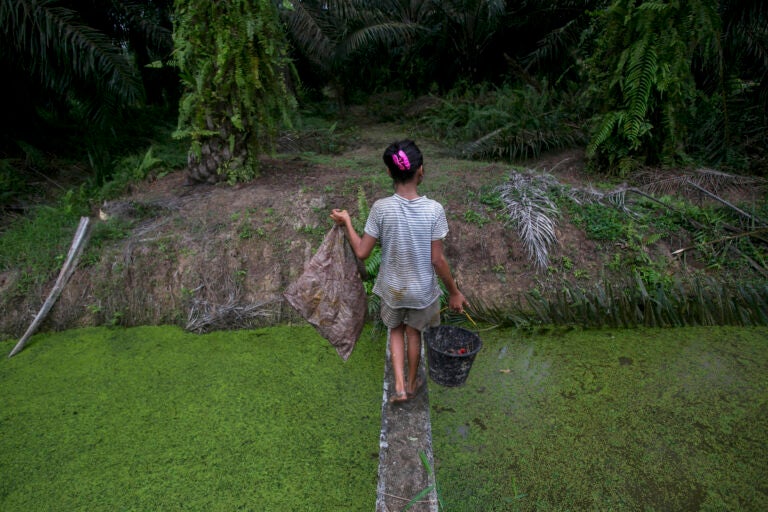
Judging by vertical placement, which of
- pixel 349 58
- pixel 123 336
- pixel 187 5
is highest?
pixel 187 5

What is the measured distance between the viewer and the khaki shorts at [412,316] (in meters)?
2.37

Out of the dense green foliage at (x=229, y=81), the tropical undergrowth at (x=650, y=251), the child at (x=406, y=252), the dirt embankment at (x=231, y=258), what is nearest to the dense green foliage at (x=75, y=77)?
the dense green foliage at (x=229, y=81)

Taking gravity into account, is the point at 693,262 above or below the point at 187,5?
below

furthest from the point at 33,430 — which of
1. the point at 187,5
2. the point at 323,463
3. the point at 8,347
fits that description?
the point at 187,5

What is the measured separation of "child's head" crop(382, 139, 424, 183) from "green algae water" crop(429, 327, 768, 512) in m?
1.35

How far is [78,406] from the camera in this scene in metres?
2.65

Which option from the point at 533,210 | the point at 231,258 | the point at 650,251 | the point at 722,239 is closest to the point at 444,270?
the point at 533,210

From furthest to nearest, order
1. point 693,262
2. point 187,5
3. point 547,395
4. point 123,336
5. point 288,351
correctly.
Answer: point 187,5
point 693,262
point 123,336
point 288,351
point 547,395

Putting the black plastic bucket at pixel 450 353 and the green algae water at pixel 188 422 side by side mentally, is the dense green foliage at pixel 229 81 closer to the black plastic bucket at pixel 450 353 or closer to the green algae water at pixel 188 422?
the green algae water at pixel 188 422

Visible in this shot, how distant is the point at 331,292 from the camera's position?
96.7 inches

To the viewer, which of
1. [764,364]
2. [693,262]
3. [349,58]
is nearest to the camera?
[764,364]

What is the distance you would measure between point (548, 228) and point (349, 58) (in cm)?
587

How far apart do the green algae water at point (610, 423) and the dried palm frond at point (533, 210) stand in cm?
81

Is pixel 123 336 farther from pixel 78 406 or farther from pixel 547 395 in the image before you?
pixel 547 395
